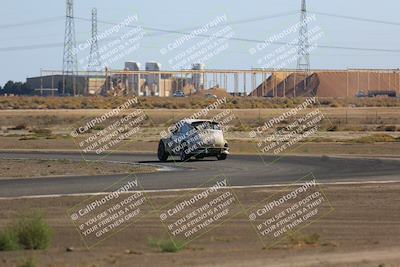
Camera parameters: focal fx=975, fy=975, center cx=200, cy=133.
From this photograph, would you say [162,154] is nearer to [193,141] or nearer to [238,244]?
[193,141]

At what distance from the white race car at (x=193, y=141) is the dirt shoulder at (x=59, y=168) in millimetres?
2774

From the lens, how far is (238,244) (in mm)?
16266

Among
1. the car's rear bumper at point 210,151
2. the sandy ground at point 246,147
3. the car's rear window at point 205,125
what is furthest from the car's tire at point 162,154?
the sandy ground at point 246,147

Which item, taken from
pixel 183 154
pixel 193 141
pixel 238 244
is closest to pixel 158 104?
pixel 183 154

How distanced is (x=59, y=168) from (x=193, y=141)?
6.06 m

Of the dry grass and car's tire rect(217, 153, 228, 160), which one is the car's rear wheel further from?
the dry grass

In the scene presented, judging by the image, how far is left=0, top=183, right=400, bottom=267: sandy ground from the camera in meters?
14.1

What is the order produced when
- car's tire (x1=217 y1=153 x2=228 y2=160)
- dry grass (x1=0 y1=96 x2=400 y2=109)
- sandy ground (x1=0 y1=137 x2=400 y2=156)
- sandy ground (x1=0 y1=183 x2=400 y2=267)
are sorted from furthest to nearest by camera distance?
dry grass (x1=0 y1=96 x2=400 y2=109)
sandy ground (x1=0 y1=137 x2=400 y2=156)
car's tire (x1=217 y1=153 x2=228 y2=160)
sandy ground (x1=0 y1=183 x2=400 y2=267)

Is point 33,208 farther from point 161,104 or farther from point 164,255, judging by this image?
point 161,104

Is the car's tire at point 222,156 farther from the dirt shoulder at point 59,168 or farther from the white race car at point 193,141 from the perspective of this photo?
the dirt shoulder at point 59,168

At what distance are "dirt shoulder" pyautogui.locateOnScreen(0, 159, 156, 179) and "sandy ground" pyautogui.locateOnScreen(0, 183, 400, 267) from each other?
983 centimetres

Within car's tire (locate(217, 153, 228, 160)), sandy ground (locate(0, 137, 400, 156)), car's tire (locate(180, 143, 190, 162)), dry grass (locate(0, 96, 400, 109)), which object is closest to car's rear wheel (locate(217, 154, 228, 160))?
car's tire (locate(217, 153, 228, 160))

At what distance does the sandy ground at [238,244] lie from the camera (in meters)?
14.1

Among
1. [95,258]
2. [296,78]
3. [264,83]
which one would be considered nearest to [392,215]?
[95,258]
